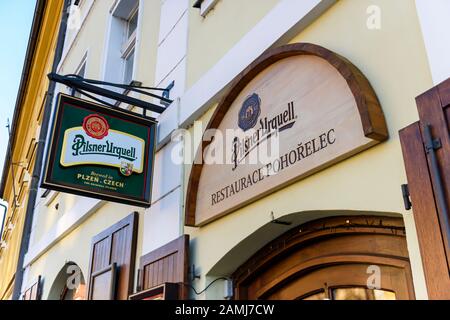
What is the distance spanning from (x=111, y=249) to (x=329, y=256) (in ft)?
8.20

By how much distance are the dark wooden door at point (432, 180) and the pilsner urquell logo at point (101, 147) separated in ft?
7.45

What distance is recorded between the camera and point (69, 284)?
19.2 ft

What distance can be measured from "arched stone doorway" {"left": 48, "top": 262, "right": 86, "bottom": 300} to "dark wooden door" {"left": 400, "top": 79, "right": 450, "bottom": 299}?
13.8 feet

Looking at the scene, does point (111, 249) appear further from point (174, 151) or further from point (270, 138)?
point (270, 138)

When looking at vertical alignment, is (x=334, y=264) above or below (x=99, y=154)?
below

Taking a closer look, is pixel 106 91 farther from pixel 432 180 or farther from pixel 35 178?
pixel 35 178

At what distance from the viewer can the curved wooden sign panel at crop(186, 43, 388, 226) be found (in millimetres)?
2080

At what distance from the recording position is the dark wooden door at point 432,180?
62.4 inches

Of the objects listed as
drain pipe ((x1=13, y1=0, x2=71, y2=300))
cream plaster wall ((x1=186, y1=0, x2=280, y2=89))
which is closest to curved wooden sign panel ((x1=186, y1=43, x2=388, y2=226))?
cream plaster wall ((x1=186, y1=0, x2=280, y2=89))

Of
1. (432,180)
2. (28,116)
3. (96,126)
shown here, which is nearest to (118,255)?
(96,126)

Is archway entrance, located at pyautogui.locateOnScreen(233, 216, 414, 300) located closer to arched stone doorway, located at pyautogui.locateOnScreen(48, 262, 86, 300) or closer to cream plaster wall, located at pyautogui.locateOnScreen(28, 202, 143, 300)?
cream plaster wall, located at pyautogui.locateOnScreen(28, 202, 143, 300)

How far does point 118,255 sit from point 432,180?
3042 mm
